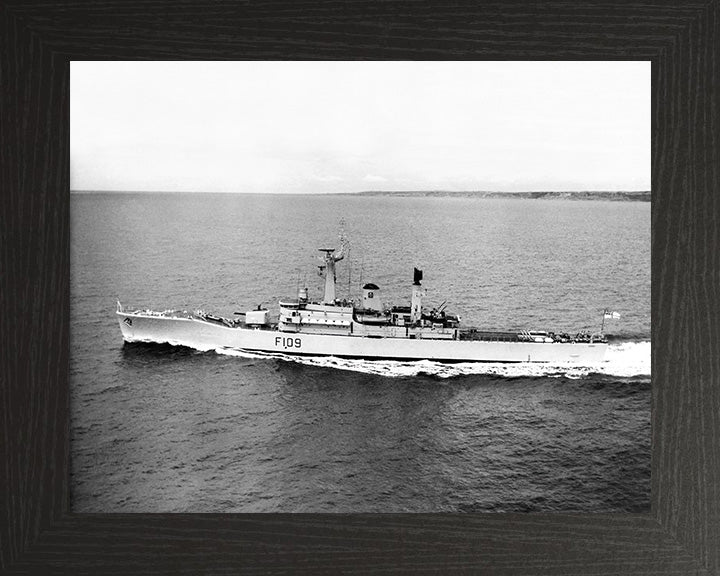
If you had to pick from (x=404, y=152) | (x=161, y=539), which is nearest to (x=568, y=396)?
(x=404, y=152)

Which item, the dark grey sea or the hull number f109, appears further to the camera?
the hull number f109

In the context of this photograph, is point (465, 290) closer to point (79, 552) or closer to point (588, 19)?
point (588, 19)

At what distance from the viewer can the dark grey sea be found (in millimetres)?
2607

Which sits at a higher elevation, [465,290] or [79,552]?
[465,290]

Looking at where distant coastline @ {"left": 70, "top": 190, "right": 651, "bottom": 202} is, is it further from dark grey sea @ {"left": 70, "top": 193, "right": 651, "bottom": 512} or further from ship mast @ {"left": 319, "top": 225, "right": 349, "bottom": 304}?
ship mast @ {"left": 319, "top": 225, "right": 349, "bottom": 304}

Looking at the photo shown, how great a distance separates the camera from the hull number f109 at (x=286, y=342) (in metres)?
2.90

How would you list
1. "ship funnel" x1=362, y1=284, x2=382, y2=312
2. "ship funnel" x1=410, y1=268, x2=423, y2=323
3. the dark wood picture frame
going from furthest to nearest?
"ship funnel" x1=362, y1=284, x2=382, y2=312
"ship funnel" x1=410, y1=268, x2=423, y2=323
the dark wood picture frame

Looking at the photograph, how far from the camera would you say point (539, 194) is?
2686mm

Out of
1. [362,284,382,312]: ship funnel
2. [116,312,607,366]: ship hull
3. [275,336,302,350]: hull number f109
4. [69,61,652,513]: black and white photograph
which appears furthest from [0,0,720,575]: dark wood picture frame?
[362,284,382,312]: ship funnel

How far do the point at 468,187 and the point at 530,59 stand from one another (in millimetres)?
521

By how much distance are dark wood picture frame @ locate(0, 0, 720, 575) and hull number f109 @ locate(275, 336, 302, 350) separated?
2.29 ft

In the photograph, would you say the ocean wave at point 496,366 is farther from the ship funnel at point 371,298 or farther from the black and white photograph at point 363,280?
the ship funnel at point 371,298

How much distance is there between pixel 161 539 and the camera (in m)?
2.55

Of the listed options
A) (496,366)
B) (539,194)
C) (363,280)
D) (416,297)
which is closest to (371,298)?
(363,280)
